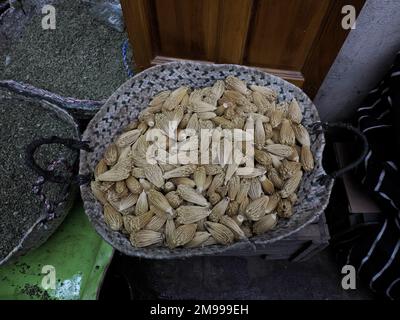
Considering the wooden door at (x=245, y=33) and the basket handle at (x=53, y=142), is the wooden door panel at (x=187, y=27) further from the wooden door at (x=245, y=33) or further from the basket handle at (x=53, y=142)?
the basket handle at (x=53, y=142)

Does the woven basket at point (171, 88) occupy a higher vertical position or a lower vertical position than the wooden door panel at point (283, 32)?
lower

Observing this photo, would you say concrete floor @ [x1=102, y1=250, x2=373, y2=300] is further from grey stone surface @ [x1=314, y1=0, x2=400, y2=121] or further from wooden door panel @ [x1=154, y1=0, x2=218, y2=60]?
wooden door panel @ [x1=154, y1=0, x2=218, y2=60]

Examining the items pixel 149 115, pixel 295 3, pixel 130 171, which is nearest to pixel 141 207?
pixel 130 171

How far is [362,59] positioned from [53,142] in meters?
1.18

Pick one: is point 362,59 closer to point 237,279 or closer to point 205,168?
point 205,168

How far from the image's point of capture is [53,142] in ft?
3.02

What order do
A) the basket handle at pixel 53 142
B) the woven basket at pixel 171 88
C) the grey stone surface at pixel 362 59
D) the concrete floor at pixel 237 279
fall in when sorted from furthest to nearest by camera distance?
the concrete floor at pixel 237 279, the grey stone surface at pixel 362 59, the woven basket at pixel 171 88, the basket handle at pixel 53 142

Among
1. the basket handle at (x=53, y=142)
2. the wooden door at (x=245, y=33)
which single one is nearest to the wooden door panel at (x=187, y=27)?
the wooden door at (x=245, y=33)

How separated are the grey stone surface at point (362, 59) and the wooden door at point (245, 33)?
151mm

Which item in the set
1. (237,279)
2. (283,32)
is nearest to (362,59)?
(283,32)

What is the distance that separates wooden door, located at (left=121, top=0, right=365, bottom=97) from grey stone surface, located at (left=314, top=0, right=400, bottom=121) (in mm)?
151

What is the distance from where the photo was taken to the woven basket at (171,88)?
3.25ft

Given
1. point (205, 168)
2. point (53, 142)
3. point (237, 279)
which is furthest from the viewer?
point (237, 279)

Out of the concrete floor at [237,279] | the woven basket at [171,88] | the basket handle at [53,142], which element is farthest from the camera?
the concrete floor at [237,279]
